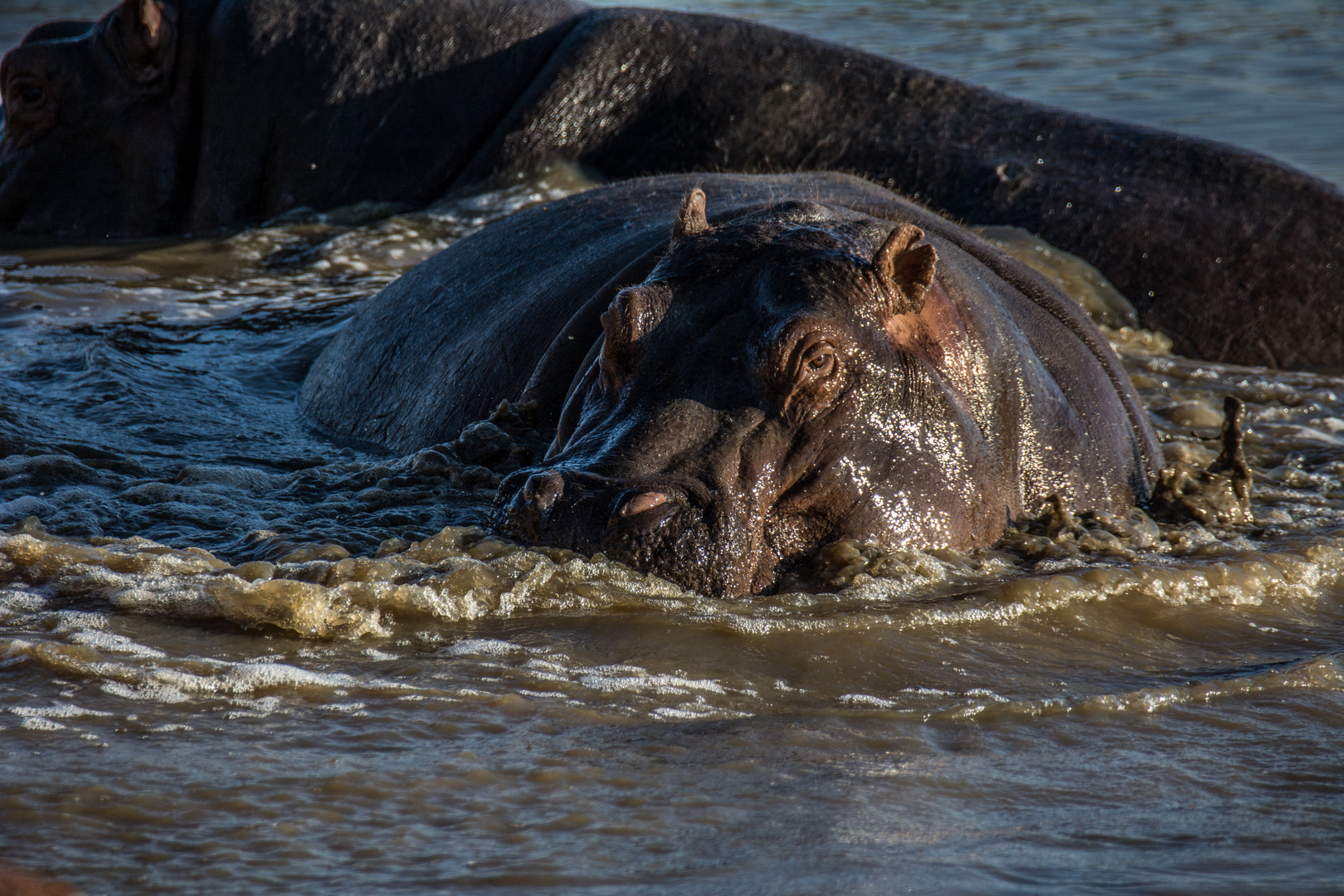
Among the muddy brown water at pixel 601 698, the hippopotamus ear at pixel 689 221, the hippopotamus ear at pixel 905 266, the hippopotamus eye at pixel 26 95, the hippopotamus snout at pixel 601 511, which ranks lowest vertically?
the muddy brown water at pixel 601 698

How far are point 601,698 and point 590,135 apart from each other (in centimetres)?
616

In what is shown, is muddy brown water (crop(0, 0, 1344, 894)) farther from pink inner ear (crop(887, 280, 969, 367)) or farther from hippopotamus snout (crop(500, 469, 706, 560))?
pink inner ear (crop(887, 280, 969, 367))

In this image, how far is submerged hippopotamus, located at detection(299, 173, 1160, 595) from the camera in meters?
3.72

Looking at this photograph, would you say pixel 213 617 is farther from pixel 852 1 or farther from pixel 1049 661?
pixel 852 1

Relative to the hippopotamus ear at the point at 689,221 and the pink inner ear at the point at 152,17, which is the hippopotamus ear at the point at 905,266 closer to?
the hippopotamus ear at the point at 689,221

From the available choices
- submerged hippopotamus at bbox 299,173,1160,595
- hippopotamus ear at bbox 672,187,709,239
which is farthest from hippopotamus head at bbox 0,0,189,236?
hippopotamus ear at bbox 672,187,709,239

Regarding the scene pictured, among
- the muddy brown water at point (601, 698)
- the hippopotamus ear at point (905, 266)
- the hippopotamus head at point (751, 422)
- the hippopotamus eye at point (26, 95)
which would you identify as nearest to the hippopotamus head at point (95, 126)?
the hippopotamus eye at point (26, 95)

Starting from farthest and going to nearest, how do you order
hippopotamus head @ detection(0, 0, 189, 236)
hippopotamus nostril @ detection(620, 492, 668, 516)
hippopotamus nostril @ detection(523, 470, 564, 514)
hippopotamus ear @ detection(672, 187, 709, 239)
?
hippopotamus head @ detection(0, 0, 189, 236) < hippopotamus ear @ detection(672, 187, 709, 239) < hippopotamus nostril @ detection(523, 470, 564, 514) < hippopotamus nostril @ detection(620, 492, 668, 516)

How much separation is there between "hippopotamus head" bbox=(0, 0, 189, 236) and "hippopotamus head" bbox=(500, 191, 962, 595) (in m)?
6.32

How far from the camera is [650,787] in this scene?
286 centimetres

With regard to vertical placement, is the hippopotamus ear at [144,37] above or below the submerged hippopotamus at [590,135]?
above

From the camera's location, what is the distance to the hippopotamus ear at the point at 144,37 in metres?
9.26

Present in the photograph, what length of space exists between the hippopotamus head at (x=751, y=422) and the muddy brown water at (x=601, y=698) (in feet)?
0.37

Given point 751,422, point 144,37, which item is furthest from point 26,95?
point 751,422
